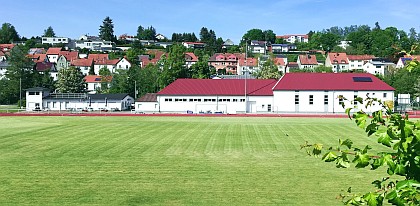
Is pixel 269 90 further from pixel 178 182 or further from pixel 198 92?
pixel 178 182

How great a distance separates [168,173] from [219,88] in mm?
51653

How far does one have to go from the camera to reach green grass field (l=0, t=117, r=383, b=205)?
1427 cm

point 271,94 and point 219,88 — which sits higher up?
point 219,88

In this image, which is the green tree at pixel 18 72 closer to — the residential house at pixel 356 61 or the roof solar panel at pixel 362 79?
the roof solar panel at pixel 362 79

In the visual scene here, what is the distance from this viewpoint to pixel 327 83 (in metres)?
66.9

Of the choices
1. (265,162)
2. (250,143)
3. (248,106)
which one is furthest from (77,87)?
(265,162)

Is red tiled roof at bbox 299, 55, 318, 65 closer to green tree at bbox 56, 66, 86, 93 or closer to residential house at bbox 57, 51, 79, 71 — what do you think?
residential house at bbox 57, 51, 79, 71

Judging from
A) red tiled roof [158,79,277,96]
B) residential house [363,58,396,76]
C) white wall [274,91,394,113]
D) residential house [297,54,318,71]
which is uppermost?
residential house [297,54,318,71]

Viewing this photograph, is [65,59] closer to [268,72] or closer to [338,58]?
[268,72]

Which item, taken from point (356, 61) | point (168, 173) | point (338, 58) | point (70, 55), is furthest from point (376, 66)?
point (168, 173)

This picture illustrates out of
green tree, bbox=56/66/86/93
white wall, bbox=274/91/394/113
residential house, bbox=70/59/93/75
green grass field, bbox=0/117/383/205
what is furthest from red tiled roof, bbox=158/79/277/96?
residential house, bbox=70/59/93/75

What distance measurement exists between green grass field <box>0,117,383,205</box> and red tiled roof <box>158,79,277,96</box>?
125 ft

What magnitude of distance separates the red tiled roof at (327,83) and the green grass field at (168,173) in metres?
36.7

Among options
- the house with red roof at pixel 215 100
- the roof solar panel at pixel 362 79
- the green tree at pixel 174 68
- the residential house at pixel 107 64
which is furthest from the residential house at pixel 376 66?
the house with red roof at pixel 215 100
